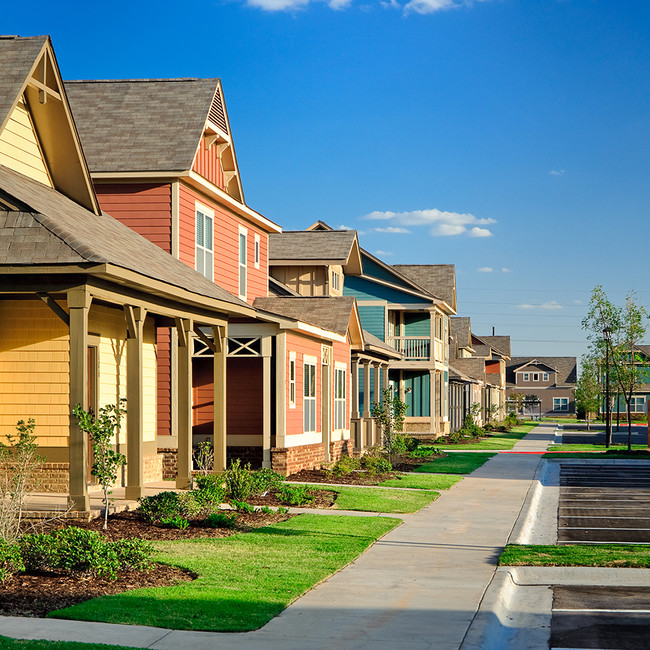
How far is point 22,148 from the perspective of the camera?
1639 centimetres

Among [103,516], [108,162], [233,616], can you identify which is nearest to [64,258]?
[103,516]

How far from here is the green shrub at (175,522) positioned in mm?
13859

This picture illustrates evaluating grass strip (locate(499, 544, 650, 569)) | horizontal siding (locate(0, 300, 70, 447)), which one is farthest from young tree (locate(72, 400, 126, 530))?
grass strip (locate(499, 544, 650, 569))

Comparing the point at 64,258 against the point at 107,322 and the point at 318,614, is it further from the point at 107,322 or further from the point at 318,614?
the point at 318,614

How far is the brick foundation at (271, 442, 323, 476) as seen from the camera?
22281 millimetres

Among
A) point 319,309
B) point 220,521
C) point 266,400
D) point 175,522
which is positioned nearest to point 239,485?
point 220,521

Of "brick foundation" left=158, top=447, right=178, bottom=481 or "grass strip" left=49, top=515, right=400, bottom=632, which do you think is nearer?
"grass strip" left=49, top=515, right=400, bottom=632

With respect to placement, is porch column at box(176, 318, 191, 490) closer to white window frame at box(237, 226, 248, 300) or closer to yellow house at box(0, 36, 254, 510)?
yellow house at box(0, 36, 254, 510)

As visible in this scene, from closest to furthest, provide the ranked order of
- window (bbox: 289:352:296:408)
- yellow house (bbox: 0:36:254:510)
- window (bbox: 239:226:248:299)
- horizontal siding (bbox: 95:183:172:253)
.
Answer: yellow house (bbox: 0:36:254:510)
horizontal siding (bbox: 95:183:172:253)
window (bbox: 289:352:296:408)
window (bbox: 239:226:248:299)

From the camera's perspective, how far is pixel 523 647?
822cm

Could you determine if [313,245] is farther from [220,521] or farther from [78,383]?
[78,383]

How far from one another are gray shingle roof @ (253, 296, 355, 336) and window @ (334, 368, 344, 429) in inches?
97.9

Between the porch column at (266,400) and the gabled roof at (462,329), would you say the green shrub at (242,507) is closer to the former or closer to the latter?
the porch column at (266,400)

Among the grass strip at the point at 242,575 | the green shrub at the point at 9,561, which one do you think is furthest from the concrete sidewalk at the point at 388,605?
the green shrub at the point at 9,561
